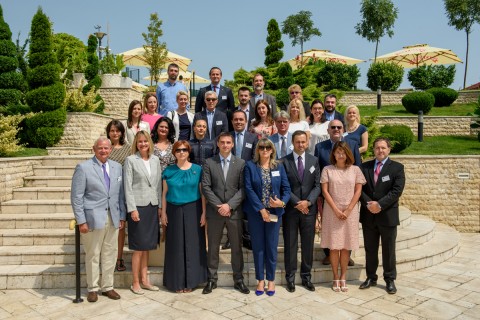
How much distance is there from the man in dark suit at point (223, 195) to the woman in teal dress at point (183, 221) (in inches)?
5.2

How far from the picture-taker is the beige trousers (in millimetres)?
4945

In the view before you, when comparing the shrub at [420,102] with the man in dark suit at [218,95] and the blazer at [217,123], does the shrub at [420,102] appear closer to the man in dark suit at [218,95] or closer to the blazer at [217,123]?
the man in dark suit at [218,95]

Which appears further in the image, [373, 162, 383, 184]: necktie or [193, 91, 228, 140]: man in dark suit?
[193, 91, 228, 140]: man in dark suit

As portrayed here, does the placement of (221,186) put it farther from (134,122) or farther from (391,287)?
(391,287)

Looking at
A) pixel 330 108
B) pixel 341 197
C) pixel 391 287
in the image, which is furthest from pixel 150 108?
pixel 391 287

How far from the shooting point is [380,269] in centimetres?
609

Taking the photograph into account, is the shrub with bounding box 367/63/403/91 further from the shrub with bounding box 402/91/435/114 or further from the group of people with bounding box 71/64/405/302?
the group of people with bounding box 71/64/405/302

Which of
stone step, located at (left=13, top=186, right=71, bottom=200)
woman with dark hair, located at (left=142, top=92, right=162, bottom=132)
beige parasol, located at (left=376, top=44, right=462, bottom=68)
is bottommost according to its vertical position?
stone step, located at (left=13, top=186, right=71, bottom=200)

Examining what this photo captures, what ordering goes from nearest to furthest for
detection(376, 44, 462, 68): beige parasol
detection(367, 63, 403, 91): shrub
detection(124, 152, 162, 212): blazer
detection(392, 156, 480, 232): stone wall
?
detection(124, 152, 162, 212): blazer
detection(392, 156, 480, 232): stone wall
detection(367, 63, 403, 91): shrub
detection(376, 44, 462, 68): beige parasol

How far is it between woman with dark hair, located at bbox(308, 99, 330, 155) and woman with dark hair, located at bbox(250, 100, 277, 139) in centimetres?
59

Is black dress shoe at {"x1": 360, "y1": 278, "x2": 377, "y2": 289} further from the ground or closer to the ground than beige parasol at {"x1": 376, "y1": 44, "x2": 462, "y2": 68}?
closer to the ground

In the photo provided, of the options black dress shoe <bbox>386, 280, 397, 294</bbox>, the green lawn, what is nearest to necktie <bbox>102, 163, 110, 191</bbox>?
black dress shoe <bbox>386, 280, 397, 294</bbox>

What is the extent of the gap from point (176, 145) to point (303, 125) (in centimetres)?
192

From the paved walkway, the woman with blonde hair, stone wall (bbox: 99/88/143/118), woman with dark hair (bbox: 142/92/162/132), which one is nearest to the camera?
the paved walkway
